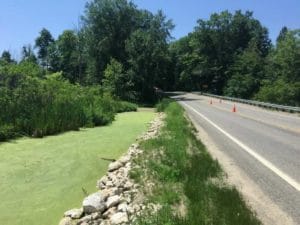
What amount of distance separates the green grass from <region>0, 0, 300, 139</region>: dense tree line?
2.60 m

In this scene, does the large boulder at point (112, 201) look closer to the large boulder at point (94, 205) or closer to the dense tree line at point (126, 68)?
the large boulder at point (94, 205)

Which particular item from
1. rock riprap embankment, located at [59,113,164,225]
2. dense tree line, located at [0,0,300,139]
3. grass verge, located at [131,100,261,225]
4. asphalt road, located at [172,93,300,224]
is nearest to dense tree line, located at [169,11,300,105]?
dense tree line, located at [0,0,300,139]

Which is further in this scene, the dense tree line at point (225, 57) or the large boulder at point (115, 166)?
the dense tree line at point (225, 57)

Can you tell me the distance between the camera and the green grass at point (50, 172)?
930 cm

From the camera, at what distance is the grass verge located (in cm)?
674

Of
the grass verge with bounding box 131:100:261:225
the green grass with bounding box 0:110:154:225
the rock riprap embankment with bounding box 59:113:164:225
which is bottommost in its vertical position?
the green grass with bounding box 0:110:154:225

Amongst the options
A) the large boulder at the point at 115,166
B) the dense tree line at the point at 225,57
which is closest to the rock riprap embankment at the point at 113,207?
the large boulder at the point at 115,166

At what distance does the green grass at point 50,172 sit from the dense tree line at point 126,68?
2.60m

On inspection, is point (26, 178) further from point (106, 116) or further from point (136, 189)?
point (106, 116)

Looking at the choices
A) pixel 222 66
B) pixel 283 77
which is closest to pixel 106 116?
pixel 283 77

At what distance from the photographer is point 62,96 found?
26438 millimetres

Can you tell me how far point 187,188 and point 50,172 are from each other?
537cm

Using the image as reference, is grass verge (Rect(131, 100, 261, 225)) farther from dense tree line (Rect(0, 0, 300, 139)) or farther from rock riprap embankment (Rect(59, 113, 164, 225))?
dense tree line (Rect(0, 0, 300, 139))

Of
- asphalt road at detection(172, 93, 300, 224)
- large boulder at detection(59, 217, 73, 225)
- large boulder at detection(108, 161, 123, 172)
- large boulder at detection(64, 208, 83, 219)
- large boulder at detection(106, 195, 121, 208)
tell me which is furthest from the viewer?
large boulder at detection(108, 161, 123, 172)
